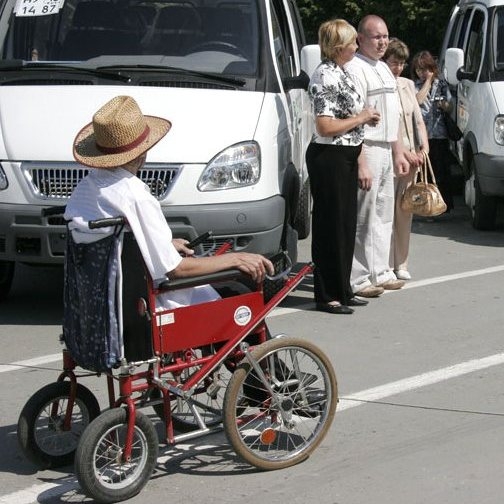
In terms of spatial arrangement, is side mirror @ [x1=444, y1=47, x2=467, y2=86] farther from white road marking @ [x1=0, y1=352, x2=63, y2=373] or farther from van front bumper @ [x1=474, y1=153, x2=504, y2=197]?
white road marking @ [x1=0, y1=352, x2=63, y2=373]

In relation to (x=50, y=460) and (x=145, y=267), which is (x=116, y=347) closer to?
(x=145, y=267)

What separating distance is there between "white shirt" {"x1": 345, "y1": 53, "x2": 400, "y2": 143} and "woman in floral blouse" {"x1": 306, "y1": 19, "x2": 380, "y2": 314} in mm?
214

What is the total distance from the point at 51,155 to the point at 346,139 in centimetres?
182

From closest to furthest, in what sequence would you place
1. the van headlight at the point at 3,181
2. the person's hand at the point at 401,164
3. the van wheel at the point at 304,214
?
→ the van headlight at the point at 3,181 → the person's hand at the point at 401,164 → the van wheel at the point at 304,214

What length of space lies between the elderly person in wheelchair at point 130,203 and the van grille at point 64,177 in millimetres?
2786

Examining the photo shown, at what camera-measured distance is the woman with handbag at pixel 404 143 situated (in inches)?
384

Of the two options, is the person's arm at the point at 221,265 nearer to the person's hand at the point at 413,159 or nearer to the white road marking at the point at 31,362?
the white road marking at the point at 31,362

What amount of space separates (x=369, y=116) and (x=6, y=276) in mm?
2678

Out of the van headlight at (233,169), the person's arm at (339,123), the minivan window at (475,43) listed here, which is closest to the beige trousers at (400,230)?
the person's arm at (339,123)

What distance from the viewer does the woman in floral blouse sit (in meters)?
8.62

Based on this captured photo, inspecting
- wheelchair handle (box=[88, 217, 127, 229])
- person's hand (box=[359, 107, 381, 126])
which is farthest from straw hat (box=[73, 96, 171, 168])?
person's hand (box=[359, 107, 381, 126])

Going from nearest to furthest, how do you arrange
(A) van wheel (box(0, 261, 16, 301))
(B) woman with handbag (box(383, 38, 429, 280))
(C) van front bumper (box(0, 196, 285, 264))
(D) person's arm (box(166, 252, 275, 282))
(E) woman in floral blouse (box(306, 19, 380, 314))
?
(D) person's arm (box(166, 252, 275, 282)) < (C) van front bumper (box(0, 196, 285, 264)) < (E) woman in floral blouse (box(306, 19, 380, 314)) < (A) van wheel (box(0, 261, 16, 301)) < (B) woman with handbag (box(383, 38, 429, 280))

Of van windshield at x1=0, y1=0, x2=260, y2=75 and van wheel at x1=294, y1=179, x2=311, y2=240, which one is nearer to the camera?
van windshield at x1=0, y1=0, x2=260, y2=75

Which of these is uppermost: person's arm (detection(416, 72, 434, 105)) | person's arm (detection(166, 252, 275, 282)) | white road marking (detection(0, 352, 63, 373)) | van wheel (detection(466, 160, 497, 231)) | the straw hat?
the straw hat
